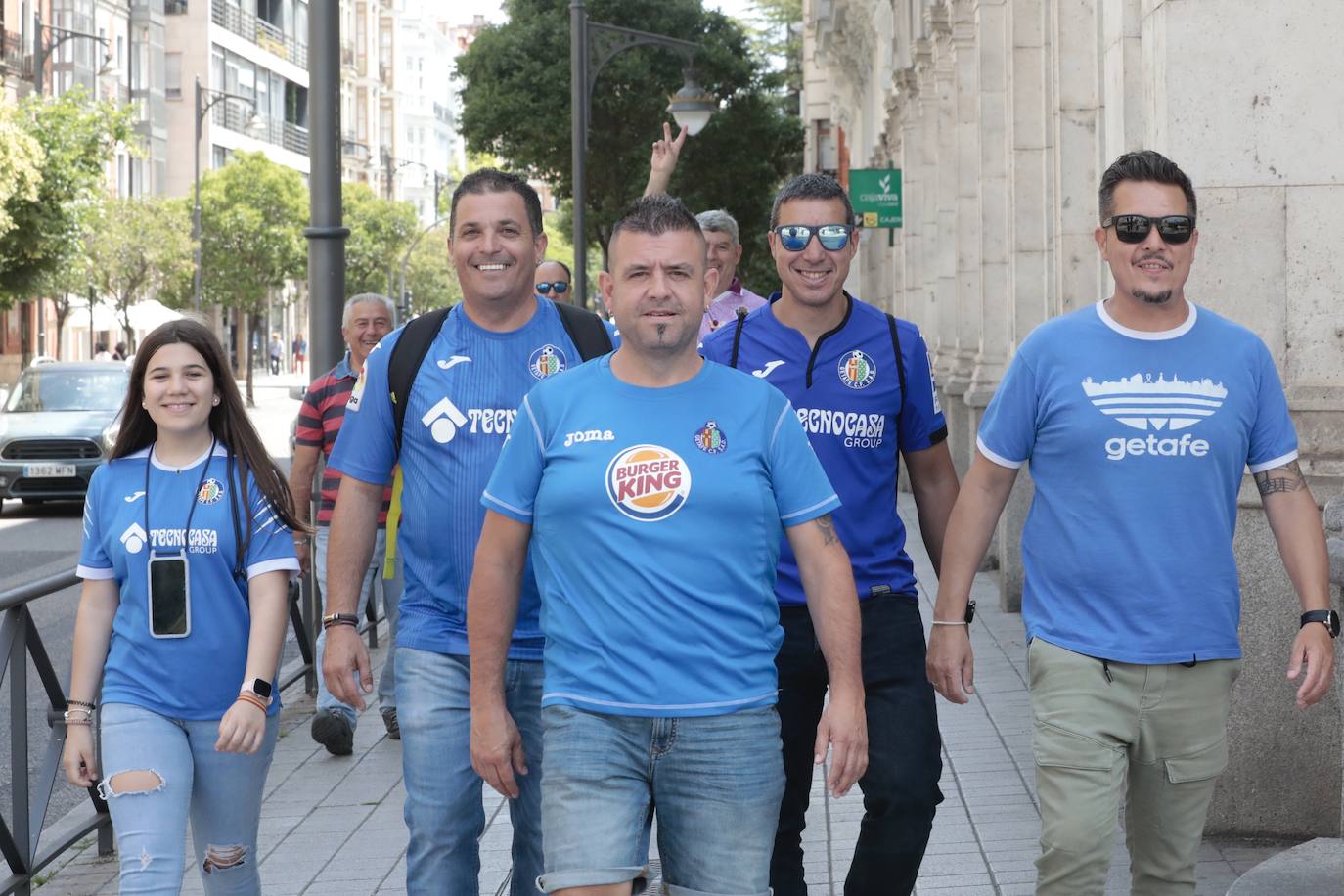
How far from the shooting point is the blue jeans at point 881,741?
4715 millimetres

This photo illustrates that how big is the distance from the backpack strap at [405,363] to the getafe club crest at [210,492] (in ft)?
1.43

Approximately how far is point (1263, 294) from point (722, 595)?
11.8 ft

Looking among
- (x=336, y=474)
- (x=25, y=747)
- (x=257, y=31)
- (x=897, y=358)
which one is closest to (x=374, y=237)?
(x=257, y=31)

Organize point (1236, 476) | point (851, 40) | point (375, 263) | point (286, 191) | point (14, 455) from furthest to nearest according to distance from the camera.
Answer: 1. point (375, 263)
2. point (286, 191)
3. point (851, 40)
4. point (14, 455)
5. point (1236, 476)

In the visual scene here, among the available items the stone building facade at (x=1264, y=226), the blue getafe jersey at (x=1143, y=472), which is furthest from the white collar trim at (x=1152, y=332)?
the stone building facade at (x=1264, y=226)

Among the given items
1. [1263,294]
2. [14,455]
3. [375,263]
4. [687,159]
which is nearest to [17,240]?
[687,159]

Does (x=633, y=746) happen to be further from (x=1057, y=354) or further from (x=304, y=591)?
(x=304, y=591)

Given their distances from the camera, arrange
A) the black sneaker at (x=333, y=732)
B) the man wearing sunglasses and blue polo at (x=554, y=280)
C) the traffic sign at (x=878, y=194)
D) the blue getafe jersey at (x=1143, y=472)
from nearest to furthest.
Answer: the blue getafe jersey at (x=1143, y=472), the black sneaker at (x=333, y=732), the man wearing sunglasses and blue polo at (x=554, y=280), the traffic sign at (x=878, y=194)

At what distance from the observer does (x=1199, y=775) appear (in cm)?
455

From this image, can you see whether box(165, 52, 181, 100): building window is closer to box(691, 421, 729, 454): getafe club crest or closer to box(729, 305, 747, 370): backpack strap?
box(729, 305, 747, 370): backpack strap

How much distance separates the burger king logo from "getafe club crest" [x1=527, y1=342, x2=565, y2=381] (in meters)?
0.99

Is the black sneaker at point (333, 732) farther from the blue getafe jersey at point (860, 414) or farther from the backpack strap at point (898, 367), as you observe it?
the backpack strap at point (898, 367)

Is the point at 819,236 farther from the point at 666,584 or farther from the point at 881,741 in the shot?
the point at 666,584

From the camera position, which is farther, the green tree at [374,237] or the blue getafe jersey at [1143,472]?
the green tree at [374,237]
